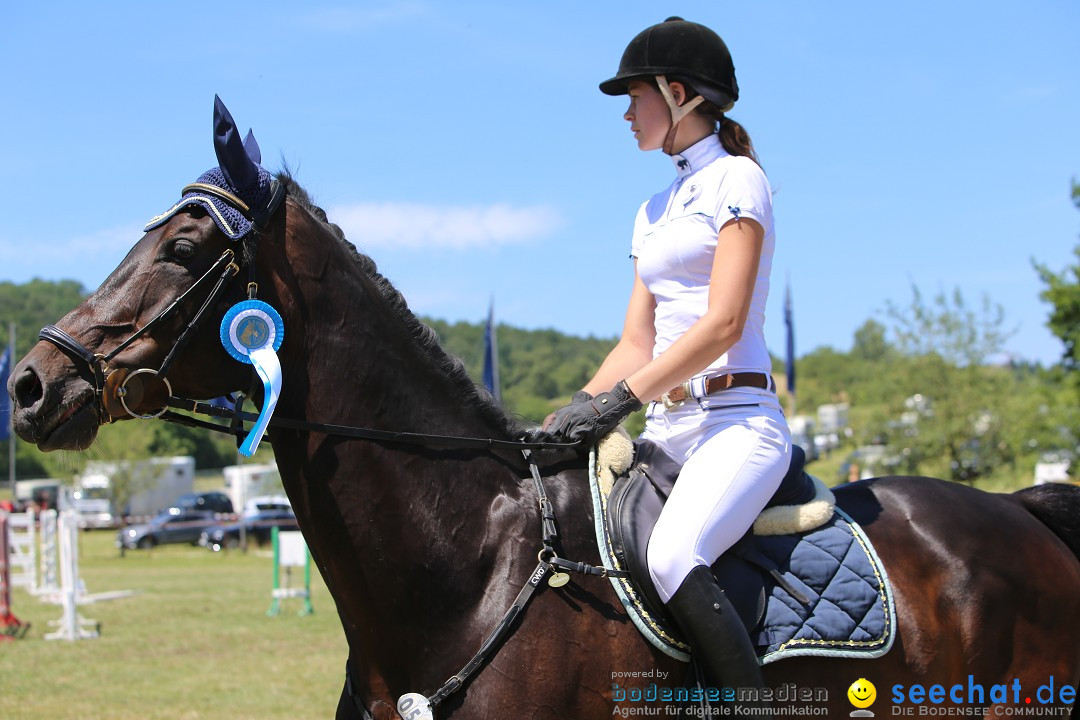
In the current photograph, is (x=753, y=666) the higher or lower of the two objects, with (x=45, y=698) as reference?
higher

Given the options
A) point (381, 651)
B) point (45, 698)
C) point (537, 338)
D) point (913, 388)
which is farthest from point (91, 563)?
point (537, 338)

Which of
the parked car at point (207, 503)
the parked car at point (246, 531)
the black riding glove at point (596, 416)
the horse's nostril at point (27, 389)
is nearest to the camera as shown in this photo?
the horse's nostril at point (27, 389)

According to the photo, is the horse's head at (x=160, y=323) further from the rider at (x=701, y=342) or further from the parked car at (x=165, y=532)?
the parked car at (x=165, y=532)

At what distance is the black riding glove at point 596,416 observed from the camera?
3.15 metres

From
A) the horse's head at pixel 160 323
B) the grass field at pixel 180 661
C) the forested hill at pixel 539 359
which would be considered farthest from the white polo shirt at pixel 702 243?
the forested hill at pixel 539 359

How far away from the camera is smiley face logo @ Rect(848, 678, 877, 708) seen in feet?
10.7

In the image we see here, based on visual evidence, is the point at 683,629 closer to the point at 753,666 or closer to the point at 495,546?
the point at 753,666

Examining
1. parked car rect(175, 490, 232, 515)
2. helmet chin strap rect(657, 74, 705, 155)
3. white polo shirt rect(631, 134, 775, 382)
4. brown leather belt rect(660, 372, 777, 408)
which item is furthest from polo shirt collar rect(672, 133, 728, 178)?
parked car rect(175, 490, 232, 515)

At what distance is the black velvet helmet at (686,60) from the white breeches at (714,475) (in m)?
1.06

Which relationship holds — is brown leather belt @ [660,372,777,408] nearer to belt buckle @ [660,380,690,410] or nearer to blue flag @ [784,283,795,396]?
belt buckle @ [660,380,690,410]

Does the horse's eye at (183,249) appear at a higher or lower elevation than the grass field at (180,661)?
higher

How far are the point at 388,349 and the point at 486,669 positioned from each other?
3.41 ft

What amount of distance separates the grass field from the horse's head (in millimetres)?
6804

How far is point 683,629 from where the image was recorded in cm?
301
